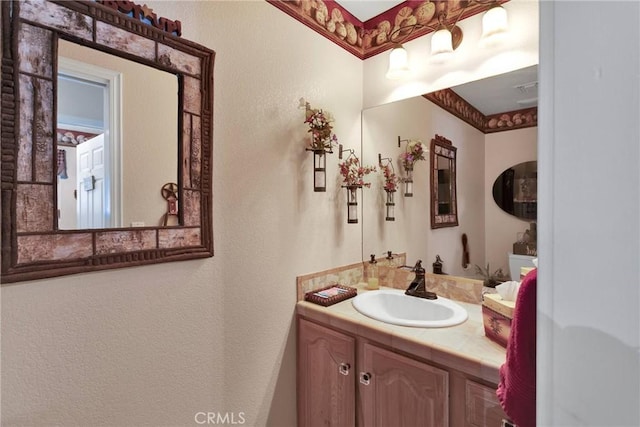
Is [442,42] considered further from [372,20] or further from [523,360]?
[523,360]

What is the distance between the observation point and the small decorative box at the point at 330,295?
151cm

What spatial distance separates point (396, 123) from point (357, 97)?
0.32m

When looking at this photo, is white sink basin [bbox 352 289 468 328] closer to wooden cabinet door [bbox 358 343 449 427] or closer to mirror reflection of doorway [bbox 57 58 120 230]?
wooden cabinet door [bbox 358 343 449 427]

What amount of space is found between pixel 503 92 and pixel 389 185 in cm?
75

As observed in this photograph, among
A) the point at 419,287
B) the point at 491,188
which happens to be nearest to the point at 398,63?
the point at 491,188

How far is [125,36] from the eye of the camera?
99 cm

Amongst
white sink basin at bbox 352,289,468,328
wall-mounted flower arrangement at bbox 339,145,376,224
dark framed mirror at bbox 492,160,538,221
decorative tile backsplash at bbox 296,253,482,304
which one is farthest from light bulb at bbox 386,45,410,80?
white sink basin at bbox 352,289,468,328

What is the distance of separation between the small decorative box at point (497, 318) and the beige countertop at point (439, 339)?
3cm

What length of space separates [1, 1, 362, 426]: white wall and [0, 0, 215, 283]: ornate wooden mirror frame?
0.23 feet

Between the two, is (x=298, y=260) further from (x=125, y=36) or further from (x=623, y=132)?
(x=623, y=132)

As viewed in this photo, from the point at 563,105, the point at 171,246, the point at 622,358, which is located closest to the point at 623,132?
the point at 563,105

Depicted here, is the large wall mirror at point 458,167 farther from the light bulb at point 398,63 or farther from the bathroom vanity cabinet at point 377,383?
the bathroom vanity cabinet at point 377,383

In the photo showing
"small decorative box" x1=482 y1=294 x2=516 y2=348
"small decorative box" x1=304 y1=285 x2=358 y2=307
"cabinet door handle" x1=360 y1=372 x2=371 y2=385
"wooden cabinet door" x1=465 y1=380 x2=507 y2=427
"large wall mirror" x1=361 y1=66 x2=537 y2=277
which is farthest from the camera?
"small decorative box" x1=304 y1=285 x2=358 y2=307

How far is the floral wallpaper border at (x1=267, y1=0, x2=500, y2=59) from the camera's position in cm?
151
